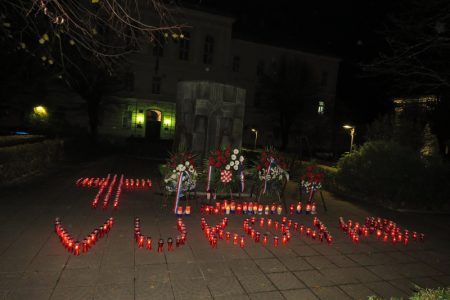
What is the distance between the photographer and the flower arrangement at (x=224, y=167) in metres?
9.57

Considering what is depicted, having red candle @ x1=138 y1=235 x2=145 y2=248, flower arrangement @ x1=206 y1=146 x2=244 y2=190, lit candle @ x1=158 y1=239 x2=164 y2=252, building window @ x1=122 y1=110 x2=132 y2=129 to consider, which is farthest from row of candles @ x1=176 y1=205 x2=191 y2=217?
building window @ x1=122 y1=110 x2=132 y2=129

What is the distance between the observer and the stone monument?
37.1 feet

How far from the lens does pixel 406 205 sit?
38.5ft

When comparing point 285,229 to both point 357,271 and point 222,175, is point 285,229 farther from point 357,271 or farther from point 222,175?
point 222,175

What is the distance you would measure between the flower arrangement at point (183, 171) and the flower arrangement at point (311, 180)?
3469 mm

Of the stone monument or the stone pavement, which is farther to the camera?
the stone monument

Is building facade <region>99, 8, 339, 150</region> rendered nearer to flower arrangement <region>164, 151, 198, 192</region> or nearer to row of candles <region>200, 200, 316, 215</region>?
flower arrangement <region>164, 151, 198, 192</region>

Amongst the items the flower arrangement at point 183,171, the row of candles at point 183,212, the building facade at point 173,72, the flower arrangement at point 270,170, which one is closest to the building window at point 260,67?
the building facade at point 173,72

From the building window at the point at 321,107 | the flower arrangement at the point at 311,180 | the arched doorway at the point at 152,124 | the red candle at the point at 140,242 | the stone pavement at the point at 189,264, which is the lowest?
the stone pavement at the point at 189,264

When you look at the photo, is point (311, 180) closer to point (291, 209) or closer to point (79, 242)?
point (291, 209)

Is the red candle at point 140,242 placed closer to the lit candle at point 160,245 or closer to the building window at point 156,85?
the lit candle at point 160,245

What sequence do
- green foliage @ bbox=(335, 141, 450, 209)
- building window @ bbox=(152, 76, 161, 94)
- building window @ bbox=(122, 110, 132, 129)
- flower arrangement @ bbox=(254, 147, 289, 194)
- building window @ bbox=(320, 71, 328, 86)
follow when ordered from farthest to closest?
building window @ bbox=(320, 71, 328, 86) → building window @ bbox=(152, 76, 161, 94) → building window @ bbox=(122, 110, 132, 129) → green foliage @ bbox=(335, 141, 450, 209) → flower arrangement @ bbox=(254, 147, 289, 194)

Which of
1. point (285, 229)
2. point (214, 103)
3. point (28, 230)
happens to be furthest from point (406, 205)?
point (28, 230)

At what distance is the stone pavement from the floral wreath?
6.29 ft
